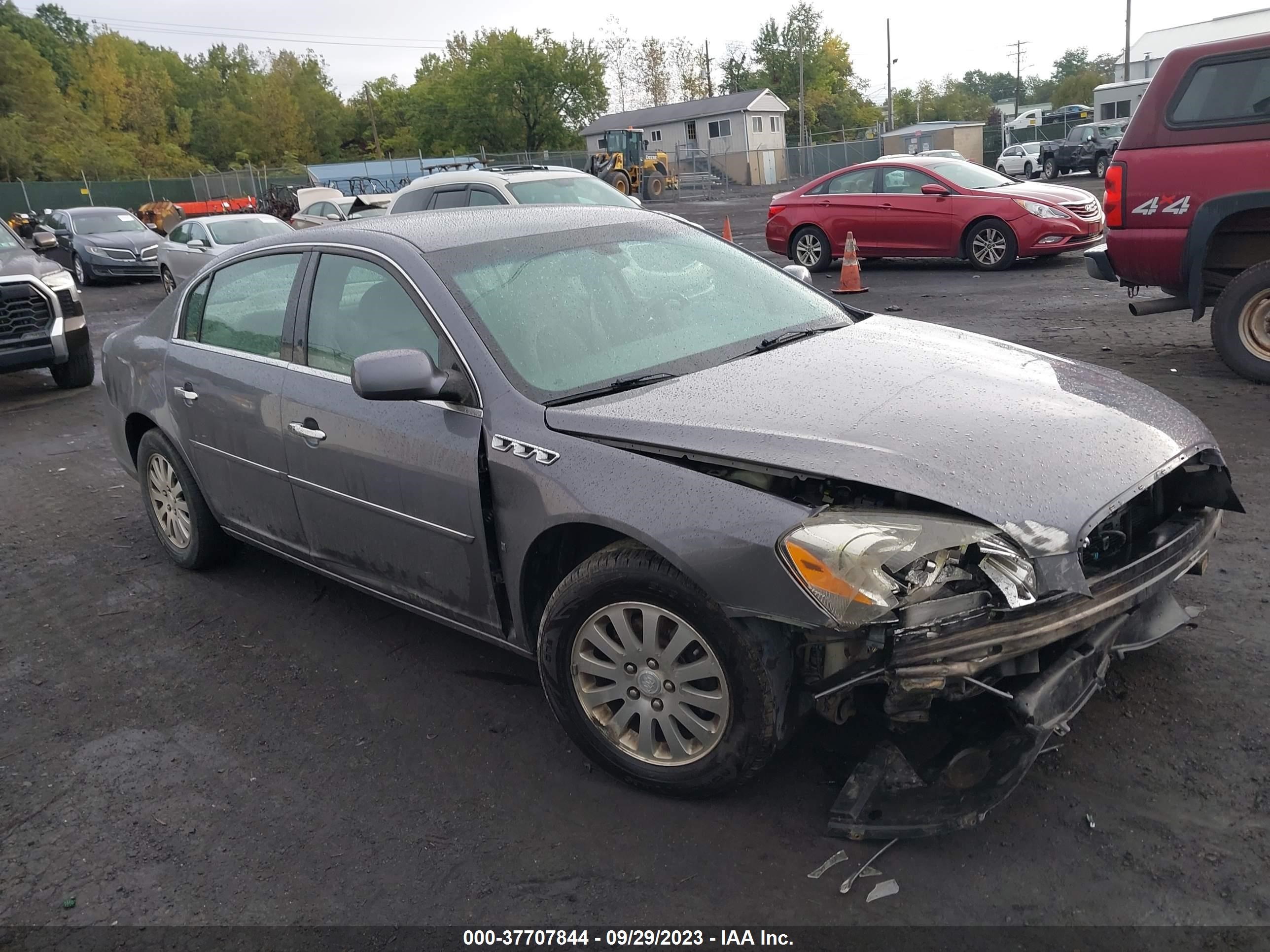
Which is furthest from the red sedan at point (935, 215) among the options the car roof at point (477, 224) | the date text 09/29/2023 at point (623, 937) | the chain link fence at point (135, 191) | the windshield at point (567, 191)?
the chain link fence at point (135, 191)

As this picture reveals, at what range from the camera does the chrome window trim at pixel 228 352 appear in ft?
13.7

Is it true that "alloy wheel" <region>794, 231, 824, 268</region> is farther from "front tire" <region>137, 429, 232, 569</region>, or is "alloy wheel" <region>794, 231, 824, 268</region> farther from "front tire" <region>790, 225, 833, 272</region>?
"front tire" <region>137, 429, 232, 569</region>

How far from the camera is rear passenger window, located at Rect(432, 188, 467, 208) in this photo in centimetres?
1198

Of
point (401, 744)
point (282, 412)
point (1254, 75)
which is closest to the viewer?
point (401, 744)

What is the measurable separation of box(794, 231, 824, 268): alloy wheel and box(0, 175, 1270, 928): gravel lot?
10327mm

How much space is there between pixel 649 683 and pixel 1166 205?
5941 millimetres

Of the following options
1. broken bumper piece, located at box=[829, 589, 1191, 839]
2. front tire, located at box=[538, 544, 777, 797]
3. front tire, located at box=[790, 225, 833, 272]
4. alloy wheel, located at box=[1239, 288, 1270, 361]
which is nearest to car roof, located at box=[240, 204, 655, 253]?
front tire, located at box=[538, 544, 777, 797]

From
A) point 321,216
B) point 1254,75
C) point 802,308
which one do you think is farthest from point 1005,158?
point 802,308

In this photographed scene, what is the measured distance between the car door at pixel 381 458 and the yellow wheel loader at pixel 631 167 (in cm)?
3201

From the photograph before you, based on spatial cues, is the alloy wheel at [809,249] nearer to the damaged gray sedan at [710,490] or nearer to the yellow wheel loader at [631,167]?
the damaged gray sedan at [710,490]

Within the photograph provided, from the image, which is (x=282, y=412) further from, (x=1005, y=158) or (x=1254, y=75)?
(x=1005, y=158)

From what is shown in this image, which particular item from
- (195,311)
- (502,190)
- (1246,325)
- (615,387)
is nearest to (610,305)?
(615,387)

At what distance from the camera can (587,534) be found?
3195 millimetres

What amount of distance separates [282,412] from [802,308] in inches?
85.1
